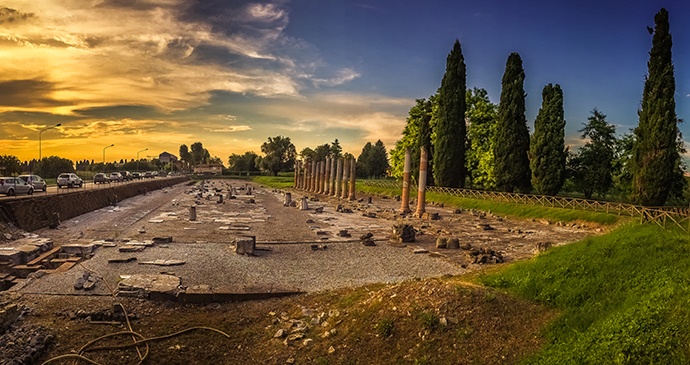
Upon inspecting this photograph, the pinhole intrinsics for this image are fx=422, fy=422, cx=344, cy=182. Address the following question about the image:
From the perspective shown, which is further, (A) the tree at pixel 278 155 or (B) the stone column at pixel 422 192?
(A) the tree at pixel 278 155

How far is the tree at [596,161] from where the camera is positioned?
38.5 meters

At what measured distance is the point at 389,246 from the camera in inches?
787

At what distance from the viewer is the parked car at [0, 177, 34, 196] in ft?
94.7

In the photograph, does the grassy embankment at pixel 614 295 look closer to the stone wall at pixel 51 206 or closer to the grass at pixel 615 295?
the grass at pixel 615 295

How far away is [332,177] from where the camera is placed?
186 feet

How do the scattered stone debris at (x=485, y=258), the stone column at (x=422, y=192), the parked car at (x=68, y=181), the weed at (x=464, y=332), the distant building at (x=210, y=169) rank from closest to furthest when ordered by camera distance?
the weed at (x=464, y=332), the scattered stone debris at (x=485, y=258), the stone column at (x=422, y=192), the parked car at (x=68, y=181), the distant building at (x=210, y=169)

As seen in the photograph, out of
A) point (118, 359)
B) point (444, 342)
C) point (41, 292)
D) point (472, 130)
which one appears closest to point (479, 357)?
point (444, 342)

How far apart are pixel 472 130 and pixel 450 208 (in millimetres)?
11100

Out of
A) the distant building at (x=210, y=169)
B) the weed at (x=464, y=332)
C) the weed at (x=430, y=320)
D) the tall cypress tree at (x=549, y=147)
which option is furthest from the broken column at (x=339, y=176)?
the distant building at (x=210, y=169)

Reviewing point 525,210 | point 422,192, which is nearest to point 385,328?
point 422,192

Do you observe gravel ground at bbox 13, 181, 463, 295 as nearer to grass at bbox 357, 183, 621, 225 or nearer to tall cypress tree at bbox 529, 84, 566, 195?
grass at bbox 357, 183, 621, 225

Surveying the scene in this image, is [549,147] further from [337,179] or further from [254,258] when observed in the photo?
[254,258]

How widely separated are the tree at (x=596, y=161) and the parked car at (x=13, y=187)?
45.4m

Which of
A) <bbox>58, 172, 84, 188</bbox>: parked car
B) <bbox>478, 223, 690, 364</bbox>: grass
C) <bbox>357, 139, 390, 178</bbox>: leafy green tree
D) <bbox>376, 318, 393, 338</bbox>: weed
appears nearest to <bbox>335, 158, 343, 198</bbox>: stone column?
<bbox>58, 172, 84, 188</bbox>: parked car
